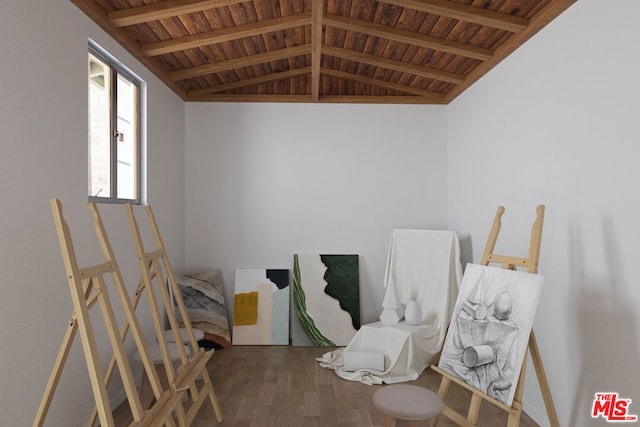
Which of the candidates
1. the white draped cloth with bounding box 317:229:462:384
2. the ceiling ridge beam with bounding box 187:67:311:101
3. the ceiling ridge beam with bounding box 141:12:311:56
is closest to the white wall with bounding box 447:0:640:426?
the white draped cloth with bounding box 317:229:462:384

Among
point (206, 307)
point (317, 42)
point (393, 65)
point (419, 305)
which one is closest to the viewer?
point (317, 42)

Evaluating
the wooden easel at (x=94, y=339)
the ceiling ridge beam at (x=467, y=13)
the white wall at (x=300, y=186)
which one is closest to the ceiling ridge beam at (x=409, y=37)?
the ceiling ridge beam at (x=467, y=13)

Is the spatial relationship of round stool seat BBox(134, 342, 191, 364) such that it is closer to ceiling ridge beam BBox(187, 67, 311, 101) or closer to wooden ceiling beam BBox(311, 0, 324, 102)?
wooden ceiling beam BBox(311, 0, 324, 102)

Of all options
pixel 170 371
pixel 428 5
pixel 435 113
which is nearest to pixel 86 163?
pixel 170 371

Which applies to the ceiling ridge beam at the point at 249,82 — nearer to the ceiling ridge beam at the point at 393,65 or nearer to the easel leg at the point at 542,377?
the ceiling ridge beam at the point at 393,65

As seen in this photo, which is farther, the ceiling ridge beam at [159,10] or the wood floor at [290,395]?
the wood floor at [290,395]

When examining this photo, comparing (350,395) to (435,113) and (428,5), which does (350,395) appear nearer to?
(428,5)

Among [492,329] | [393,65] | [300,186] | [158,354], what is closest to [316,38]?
[393,65]

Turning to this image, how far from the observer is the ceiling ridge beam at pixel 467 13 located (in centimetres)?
315

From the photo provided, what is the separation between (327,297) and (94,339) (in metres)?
3.22

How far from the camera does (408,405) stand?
7.75ft

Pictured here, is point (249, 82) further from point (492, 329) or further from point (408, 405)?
point (408, 405)

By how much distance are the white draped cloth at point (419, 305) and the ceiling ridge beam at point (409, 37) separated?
1694mm

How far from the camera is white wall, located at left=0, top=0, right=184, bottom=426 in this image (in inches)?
87.7
